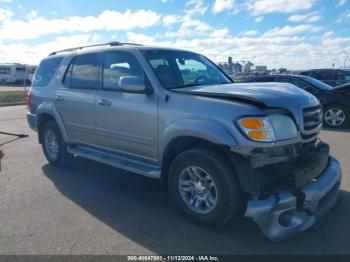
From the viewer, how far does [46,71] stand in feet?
21.3

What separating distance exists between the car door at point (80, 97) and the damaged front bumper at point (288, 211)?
287 centimetres

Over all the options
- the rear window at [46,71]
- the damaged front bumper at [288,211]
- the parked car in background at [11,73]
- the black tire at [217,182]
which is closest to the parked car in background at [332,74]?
the rear window at [46,71]

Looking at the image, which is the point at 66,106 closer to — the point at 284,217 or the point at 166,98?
the point at 166,98

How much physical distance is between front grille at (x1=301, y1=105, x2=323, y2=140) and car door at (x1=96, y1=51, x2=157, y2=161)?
5.52 ft

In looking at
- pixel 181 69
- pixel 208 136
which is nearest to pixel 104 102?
pixel 181 69

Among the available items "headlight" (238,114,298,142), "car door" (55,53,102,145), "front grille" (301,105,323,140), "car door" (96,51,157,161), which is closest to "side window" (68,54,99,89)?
"car door" (55,53,102,145)

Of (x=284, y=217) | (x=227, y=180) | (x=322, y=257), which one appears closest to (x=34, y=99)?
(x=227, y=180)

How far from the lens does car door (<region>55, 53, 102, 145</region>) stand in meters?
5.30

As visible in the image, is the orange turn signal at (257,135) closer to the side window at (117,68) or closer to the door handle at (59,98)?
the side window at (117,68)

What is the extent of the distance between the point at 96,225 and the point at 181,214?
966 mm

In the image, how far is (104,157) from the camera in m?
5.17

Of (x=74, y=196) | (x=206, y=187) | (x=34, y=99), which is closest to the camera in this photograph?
(x=206, y=187)

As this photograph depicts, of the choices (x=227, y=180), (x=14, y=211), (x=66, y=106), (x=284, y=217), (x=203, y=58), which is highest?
(x=203, y=58)

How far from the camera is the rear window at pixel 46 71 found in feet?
20.5
